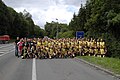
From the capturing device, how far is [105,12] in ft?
139

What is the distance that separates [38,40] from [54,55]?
1.97 metres

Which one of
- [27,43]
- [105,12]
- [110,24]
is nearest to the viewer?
[27,43]

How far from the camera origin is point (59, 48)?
3125cm

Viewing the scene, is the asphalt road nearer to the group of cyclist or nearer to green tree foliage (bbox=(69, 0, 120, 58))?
the group of cyclist

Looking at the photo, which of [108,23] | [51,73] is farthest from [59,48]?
[51,73]

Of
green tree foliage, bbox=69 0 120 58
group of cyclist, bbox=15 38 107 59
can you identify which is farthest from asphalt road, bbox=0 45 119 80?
green tree foliage, bbox=69 0 120 58

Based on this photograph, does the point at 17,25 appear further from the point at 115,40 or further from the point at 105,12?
the point at 115,40

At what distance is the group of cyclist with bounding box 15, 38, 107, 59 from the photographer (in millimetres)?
30438

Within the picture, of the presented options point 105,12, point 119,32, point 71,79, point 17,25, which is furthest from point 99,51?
point 17,25

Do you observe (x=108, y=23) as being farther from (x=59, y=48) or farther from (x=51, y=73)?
(x=51, y=73)

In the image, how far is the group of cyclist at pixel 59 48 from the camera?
3044 cm

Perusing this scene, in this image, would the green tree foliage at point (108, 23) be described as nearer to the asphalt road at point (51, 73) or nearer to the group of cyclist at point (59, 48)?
the group of cyclist at point (59, 48)

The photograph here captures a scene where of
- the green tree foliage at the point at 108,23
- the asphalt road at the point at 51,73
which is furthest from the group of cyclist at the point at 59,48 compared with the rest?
the asphalt road at the point at 51,73

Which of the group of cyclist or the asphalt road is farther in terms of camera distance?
the group of cyclist
